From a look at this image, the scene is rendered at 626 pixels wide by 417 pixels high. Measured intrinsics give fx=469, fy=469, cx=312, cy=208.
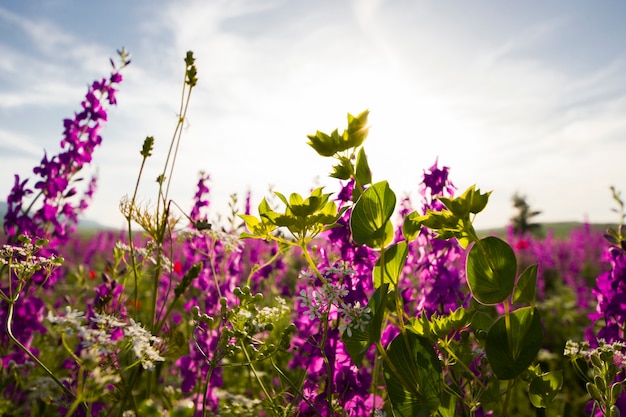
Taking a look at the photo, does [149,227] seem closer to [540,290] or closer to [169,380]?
[169,380]

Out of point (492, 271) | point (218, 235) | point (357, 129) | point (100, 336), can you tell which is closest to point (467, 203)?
A: point (492, 271)

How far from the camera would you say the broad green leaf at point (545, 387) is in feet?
3.93

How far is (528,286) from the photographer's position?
3.50 ft

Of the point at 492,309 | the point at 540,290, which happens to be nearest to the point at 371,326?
the point at 492,309

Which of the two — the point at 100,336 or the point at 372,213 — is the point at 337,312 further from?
the point at 100,336

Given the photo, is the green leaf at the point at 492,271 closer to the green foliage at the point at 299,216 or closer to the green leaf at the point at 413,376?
the green leaf at the point at 413,376

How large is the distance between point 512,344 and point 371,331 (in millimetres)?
318

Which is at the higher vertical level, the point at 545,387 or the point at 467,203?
the point at 467,203

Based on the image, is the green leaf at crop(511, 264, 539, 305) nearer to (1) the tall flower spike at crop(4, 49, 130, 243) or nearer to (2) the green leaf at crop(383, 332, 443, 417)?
(2) the green leaf at crop(383, 332, 443, 417)

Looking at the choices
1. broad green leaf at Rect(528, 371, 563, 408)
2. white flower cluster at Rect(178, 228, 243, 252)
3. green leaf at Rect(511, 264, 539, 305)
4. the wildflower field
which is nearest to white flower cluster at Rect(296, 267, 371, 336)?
the wildflower field

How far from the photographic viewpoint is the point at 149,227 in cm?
178

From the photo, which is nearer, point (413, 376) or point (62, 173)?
point (413, 376)

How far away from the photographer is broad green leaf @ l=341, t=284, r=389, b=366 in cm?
107

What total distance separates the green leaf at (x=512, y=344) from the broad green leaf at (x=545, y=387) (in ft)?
0.67
